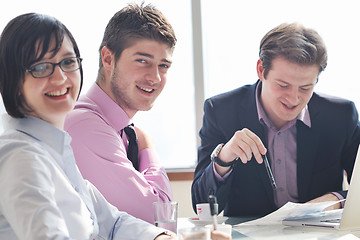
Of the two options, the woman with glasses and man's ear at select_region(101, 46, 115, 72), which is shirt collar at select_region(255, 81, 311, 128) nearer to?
man's ear at select_region(101, 46, 115, 72)

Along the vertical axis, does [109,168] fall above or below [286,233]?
above

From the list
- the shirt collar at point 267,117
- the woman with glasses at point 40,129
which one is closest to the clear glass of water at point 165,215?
the woman with glasses at point 40,129

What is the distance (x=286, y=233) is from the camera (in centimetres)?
153

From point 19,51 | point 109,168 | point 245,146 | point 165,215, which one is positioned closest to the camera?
point 19,51

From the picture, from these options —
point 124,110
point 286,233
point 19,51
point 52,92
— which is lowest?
point 286,233

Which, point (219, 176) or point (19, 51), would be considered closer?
point (19, 51)

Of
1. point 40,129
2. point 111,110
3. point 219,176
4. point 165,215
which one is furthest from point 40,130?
point 219,176

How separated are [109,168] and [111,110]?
292 millimetres

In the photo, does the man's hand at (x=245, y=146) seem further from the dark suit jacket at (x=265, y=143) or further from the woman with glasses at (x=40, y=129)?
the woman with glasses at (x=40, y=129)

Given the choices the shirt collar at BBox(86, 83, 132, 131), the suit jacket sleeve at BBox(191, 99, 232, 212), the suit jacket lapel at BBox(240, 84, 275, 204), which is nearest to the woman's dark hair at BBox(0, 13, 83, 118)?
Result: the shirt collar at BBox(86, 83, 132, 131)

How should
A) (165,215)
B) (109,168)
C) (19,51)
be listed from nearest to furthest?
(19,51) → (165,215) → (109,168)

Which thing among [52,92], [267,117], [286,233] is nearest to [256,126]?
[267,117]

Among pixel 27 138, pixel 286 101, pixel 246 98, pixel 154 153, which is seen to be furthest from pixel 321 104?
pixel 27 138

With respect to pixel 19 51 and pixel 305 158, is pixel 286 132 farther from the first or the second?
pixel 19 51
